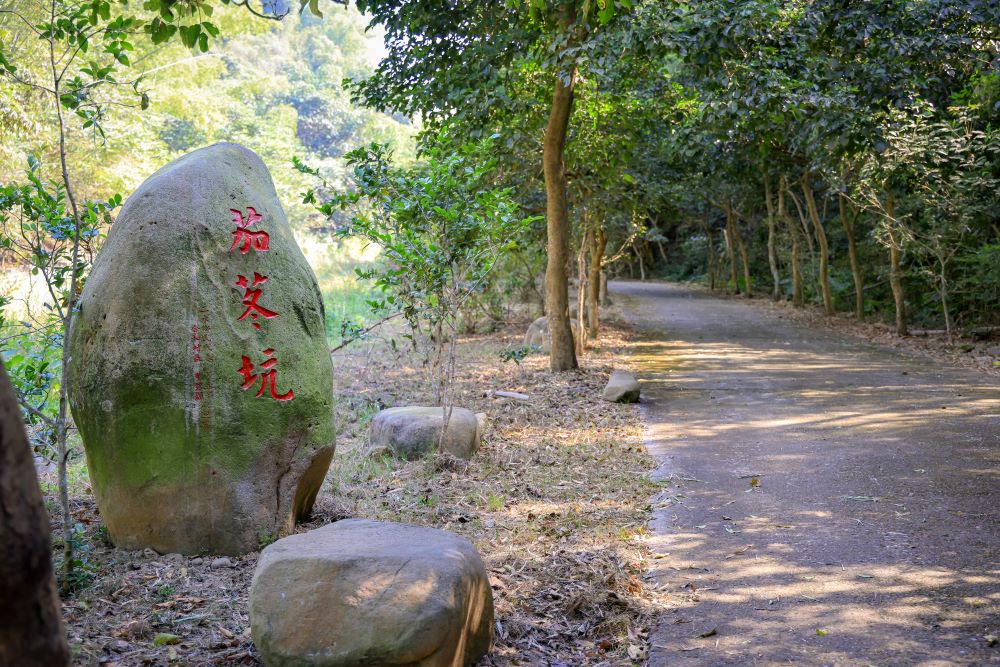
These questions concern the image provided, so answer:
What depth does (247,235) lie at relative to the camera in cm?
505

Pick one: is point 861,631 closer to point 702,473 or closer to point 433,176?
point 702,473

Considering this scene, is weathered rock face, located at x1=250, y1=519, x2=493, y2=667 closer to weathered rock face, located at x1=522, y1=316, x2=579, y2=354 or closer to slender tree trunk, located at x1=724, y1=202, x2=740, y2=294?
weathered rock face, located at x1=522, y1=316, x2=579, y2=354

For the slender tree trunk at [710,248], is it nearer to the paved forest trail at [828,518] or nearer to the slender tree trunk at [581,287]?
the slender tree trunk at [581,287]

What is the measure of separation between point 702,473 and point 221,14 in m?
22.0

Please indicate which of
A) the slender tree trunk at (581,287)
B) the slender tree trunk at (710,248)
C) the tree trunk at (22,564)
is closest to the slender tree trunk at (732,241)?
the slender tree trunk at (710,248)

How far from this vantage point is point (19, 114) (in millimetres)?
13625

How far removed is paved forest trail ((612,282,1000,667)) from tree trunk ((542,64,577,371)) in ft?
4.83

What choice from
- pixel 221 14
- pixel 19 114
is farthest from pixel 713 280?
pixel 19 114

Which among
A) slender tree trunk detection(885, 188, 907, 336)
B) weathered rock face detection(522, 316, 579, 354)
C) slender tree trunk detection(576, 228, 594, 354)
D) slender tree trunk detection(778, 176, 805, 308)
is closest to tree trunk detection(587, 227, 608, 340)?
slender tree trunk detection(576, 228, 594, 354)

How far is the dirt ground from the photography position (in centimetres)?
→ 389

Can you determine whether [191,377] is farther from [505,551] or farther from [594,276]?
[594,276]

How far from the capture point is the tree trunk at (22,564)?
149 centimetres

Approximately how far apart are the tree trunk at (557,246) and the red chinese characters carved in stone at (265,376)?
746 centimetres

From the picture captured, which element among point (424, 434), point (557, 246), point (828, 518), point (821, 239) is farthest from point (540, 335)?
point (828, 518)
